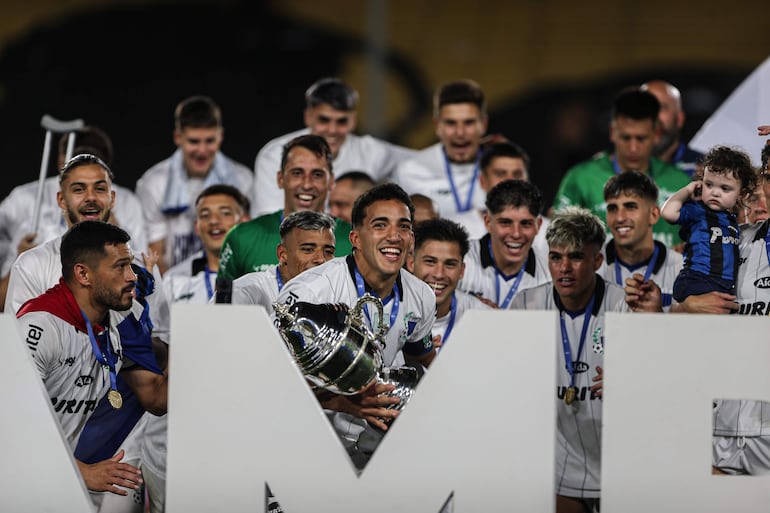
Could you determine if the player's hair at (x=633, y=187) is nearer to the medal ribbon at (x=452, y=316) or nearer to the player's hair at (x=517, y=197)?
the player's hair at (x=517, y=197)

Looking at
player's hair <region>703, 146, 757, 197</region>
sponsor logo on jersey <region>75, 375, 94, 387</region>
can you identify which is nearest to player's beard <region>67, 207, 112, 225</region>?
sponsor logo on jersey <region>75, 375, 94, 387</region>

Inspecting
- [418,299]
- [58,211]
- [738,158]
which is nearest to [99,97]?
[58,211]

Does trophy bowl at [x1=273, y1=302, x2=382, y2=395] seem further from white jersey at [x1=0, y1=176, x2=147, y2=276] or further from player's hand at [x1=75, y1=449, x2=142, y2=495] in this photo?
white jersey at [x1=0, y1=176, x2=147, y2=276]

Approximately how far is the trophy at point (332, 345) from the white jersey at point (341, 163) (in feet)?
7.24

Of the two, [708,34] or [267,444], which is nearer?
[267,444]

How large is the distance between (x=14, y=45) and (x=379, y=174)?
5.66 metres

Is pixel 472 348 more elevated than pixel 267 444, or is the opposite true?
pixel 472 348

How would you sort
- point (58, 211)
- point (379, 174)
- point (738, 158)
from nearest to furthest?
point (738, 158) < point (58, 211) < point (379, 174)

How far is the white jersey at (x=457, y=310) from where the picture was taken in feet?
15.4

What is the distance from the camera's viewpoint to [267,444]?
10.9ft

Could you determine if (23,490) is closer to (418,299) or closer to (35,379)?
(35,379)

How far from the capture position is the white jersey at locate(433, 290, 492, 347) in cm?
469

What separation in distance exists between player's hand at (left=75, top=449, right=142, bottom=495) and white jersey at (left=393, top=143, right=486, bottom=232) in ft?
8.21

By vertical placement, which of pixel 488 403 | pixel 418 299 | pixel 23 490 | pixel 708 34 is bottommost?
pixel 23 490
